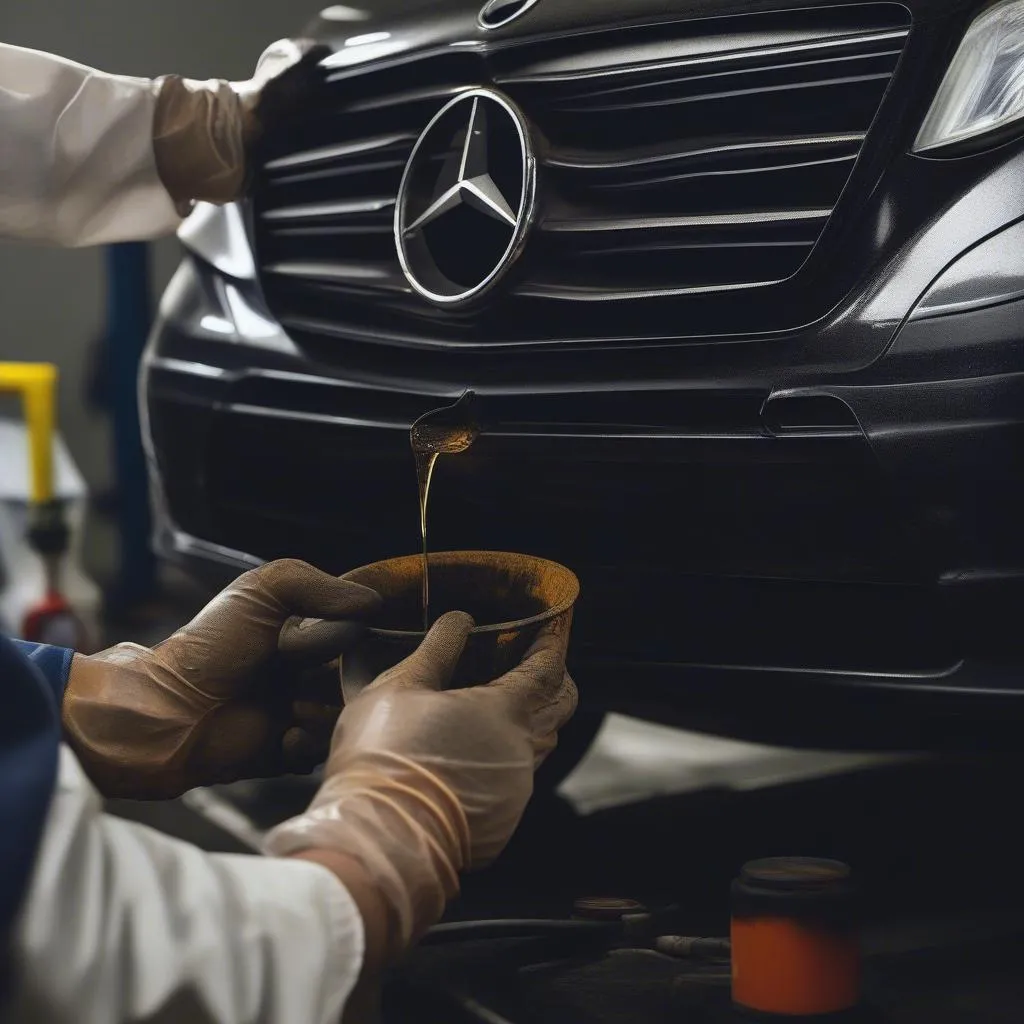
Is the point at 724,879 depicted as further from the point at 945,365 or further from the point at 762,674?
the point at 945,365

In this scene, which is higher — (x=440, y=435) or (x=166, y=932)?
(x=440, y=435)

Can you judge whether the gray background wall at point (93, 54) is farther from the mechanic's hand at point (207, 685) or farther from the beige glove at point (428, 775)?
the beige glove at point (428, 775)

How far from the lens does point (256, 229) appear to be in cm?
198

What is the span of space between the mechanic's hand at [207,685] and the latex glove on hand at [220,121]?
2.44 feet

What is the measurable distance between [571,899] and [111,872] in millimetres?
1018

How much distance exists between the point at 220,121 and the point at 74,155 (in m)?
0.22

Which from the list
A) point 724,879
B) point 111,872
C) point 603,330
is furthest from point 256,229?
point 111,872

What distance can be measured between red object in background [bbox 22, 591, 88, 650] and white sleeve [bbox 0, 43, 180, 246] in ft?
4.80

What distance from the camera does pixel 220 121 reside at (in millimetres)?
2004

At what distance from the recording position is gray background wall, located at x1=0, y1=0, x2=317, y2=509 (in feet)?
11.6

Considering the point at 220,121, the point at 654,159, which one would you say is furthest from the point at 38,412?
the point at 654,159

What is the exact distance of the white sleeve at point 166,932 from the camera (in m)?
0.87

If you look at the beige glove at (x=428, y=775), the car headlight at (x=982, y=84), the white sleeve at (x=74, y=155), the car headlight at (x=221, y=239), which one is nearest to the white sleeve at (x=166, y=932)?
the beige glove at (x=428, y=775)

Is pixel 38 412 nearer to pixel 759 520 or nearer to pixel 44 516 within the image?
pixel 44 516
